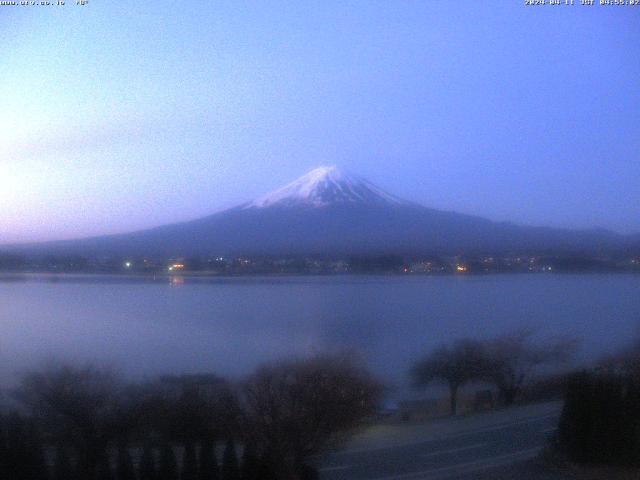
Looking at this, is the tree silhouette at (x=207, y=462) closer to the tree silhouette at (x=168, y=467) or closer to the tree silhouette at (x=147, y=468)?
the tree silhouette at (x=168, y=467)

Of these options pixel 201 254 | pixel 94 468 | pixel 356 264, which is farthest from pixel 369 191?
pixel 94 468

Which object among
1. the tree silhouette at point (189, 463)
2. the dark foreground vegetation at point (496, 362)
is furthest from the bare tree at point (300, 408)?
the dark foreground vegetation at point (496, 362)

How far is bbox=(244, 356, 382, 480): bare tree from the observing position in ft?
20.7

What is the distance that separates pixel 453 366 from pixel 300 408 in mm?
2079

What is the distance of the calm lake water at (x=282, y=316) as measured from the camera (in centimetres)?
701

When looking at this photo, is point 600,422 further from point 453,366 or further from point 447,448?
point 447,448

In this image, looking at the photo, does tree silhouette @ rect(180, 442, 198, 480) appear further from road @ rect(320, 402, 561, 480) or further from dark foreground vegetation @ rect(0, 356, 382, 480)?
road @ rect(320, 402, 561, 480)

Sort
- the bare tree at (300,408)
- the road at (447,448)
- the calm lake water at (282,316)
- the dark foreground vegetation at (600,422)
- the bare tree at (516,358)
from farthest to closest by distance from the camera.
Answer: the bare tree at (516,358) → the dark foreground vegetation at (600,422) → the calm lake water at (282,316) → the road at (447,448) → the bare tree at (300,408)

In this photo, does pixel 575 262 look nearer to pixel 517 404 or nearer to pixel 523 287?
pixel 523 287

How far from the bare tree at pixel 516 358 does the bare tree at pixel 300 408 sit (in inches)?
73.0

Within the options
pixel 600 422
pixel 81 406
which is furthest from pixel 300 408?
pixel 600 422

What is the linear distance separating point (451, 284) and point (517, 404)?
1.43 metres

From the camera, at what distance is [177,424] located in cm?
632

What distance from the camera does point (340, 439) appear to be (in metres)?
6.54
